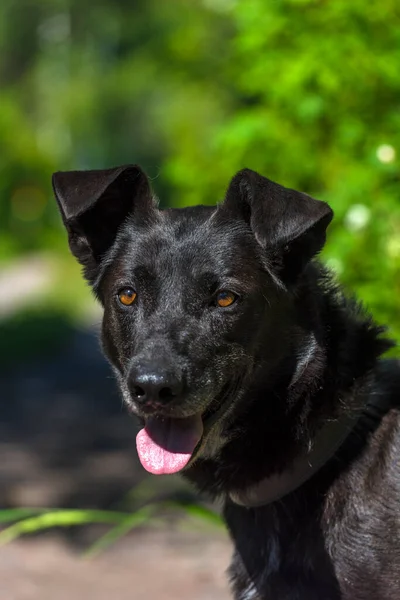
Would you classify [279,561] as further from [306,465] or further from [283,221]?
[283,221]

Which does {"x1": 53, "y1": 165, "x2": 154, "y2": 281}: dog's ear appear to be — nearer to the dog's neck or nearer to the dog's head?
the dog's head

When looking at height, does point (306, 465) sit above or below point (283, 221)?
below

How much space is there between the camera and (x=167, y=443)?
10.5 feet

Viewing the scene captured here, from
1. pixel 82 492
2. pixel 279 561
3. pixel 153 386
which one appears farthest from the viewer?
pixel 82 492

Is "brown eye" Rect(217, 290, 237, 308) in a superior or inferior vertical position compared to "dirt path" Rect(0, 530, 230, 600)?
superior

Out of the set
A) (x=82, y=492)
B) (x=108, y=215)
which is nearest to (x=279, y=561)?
(x=108, y=215)

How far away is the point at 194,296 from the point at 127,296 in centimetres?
28

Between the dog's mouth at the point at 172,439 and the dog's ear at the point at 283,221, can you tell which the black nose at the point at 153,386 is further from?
the dog's ear at the point at 283,221

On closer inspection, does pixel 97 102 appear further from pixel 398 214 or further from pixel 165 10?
pixel 398 214

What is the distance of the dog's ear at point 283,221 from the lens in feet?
10.2

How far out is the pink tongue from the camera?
3.15 m

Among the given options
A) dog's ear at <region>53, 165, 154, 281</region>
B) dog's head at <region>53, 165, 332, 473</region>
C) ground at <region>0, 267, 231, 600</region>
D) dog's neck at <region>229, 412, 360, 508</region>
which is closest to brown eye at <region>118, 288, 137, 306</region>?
dog's head at <region>53, 165, 332, 473</region>

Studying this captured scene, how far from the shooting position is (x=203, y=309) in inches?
130

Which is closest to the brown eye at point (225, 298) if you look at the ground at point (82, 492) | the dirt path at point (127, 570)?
the ground at point (82, 492)
